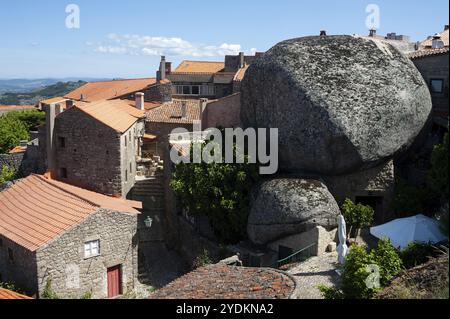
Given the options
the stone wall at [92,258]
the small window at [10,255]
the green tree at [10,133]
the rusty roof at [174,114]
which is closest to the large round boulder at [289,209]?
the stone wall at [92,258]

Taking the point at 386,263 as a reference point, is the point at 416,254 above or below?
below

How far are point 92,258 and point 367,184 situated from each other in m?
14.1

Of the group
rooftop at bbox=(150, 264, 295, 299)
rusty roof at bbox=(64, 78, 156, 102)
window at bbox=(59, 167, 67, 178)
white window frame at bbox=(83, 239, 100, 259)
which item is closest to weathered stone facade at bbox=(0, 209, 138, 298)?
white window frame at bbox=(83, 239, 100, 259)

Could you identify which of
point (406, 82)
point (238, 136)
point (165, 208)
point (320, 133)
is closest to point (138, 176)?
point (165, 208)

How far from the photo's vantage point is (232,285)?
14852 mm

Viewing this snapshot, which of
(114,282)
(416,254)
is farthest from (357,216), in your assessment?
(114,282)

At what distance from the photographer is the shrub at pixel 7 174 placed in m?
37.8

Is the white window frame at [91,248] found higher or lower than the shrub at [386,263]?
lower

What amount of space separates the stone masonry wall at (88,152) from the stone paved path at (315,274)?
13.8 m

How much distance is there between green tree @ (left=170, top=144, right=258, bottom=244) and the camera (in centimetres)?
2502

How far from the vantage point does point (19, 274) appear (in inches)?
874

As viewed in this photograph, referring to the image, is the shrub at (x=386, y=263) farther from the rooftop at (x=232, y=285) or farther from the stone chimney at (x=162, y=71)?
the stone chimney at (x=162, y=71)

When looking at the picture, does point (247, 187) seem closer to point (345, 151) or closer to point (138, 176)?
point (345, 151)

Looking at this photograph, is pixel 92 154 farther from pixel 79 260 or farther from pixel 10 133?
pixel 10 133
